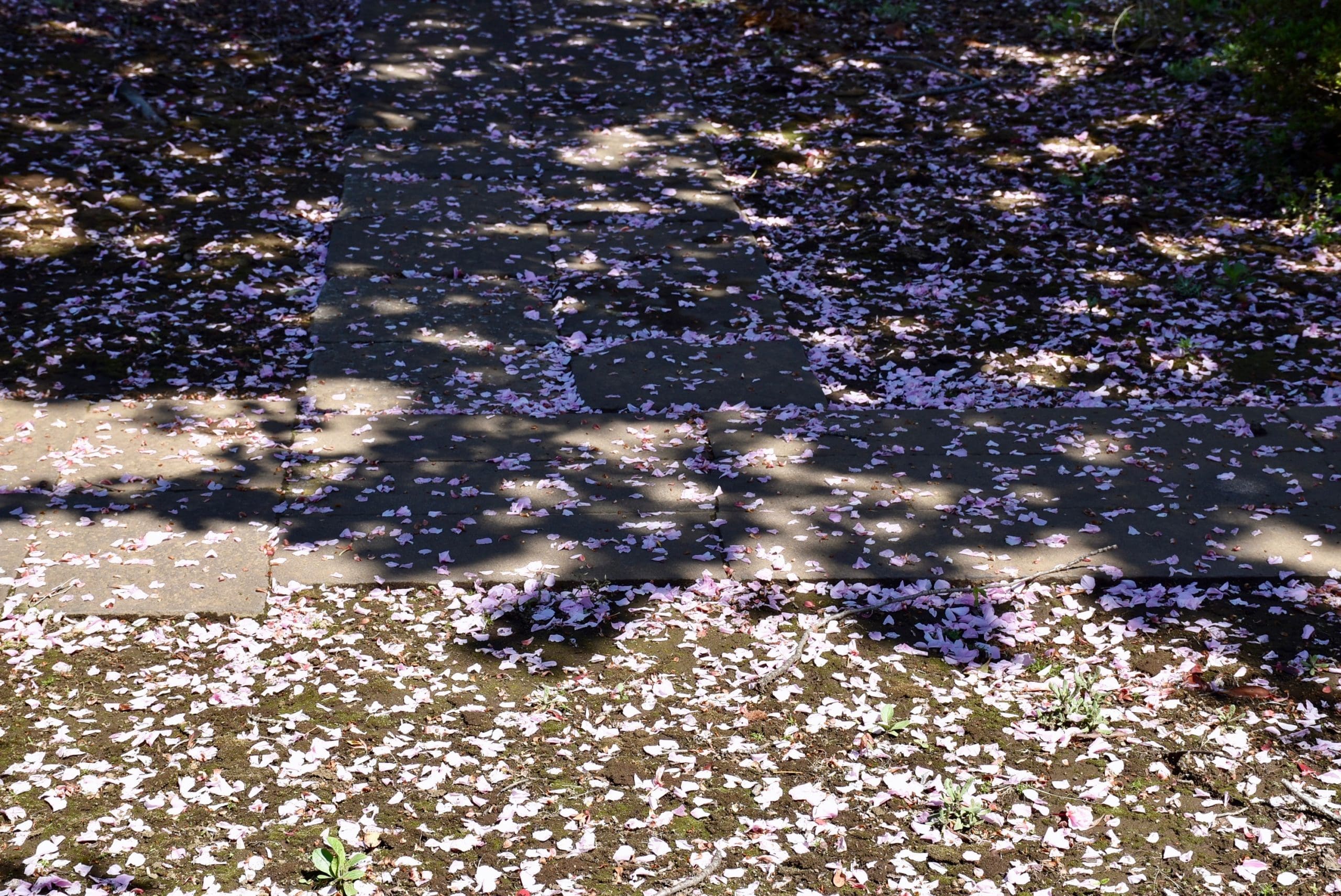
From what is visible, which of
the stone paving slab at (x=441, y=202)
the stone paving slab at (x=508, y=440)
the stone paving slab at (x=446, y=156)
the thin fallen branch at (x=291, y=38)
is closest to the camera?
the stone paving slab at (x=508, y=440)

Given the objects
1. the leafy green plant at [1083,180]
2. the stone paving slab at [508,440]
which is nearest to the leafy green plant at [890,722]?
the stone paving slab at [508,440]

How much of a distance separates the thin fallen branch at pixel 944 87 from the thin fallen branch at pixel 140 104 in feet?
18.0

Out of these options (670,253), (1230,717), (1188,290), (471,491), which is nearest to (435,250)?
(670,253)

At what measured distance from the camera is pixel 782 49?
10.4 meters

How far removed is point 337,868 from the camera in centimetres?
300

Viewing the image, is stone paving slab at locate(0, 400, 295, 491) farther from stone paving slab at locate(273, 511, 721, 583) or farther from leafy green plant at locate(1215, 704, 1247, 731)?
leafy green plant at locate(1215, 704, 1247, 731)

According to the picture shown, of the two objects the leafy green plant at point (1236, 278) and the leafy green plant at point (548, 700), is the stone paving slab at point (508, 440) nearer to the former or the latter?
the leafy green plant at point (548, 700)

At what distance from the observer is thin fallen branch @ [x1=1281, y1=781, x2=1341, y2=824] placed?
10.6ft

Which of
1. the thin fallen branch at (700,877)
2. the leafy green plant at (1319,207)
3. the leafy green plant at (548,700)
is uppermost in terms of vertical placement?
the leafy green plant at (1319,207)

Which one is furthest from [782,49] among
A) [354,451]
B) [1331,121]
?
[354,451]

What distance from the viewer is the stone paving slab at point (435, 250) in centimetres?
679

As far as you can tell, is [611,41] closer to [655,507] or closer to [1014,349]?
[1014,349]

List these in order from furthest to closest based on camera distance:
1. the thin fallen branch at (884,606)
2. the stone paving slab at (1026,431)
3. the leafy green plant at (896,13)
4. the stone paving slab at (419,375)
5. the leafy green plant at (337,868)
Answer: the leafy green plant at (896,13) < the stone paving slab at (419,375) < the stone paving slab at (1026,431) < the thin fallen branch at (884,606) < the leafy green plant at (337,868)

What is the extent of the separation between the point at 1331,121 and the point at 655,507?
5227mm
